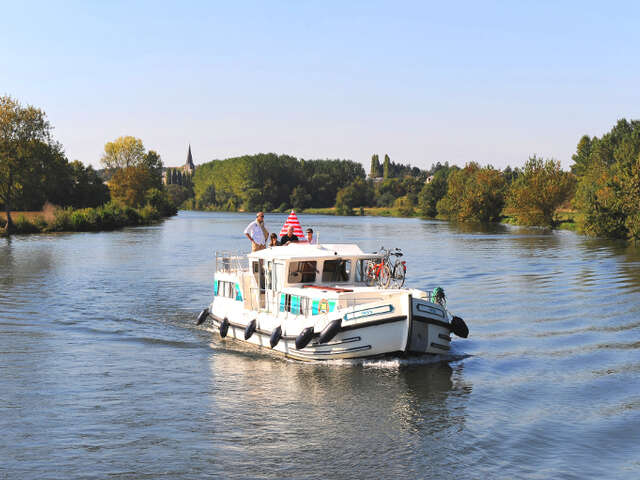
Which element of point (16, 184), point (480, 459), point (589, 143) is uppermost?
point (589, 143)

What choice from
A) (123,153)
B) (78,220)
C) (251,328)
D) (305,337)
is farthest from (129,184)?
(305,337)

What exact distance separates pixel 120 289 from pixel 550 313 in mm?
20809

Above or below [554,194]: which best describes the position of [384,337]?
below

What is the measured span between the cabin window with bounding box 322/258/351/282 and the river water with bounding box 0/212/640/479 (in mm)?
3053

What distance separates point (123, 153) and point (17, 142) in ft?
184

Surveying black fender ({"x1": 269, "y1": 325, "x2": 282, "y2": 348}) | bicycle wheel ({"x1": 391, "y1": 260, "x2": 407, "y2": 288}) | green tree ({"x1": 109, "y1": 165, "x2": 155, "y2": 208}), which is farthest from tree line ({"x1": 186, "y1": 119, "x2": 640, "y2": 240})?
green tree ({"x1": 109, "y1": 165, "x2": 155, "y2": 208})

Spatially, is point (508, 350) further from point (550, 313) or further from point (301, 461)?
point (301, 461)

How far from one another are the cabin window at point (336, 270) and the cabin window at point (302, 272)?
35 centimetres

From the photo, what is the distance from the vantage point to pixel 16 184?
7819cm

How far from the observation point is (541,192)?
92.1m

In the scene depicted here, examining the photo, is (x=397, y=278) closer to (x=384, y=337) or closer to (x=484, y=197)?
(x=384, y=337)

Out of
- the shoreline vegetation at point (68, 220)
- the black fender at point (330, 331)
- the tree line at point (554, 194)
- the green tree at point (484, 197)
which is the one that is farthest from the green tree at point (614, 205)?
the shoreline vegetation at point (68, 220)

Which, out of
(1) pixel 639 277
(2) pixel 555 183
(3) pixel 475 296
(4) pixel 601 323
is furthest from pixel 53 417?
(2) pixel 555 183

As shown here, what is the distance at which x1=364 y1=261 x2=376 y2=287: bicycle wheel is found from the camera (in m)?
21.2
